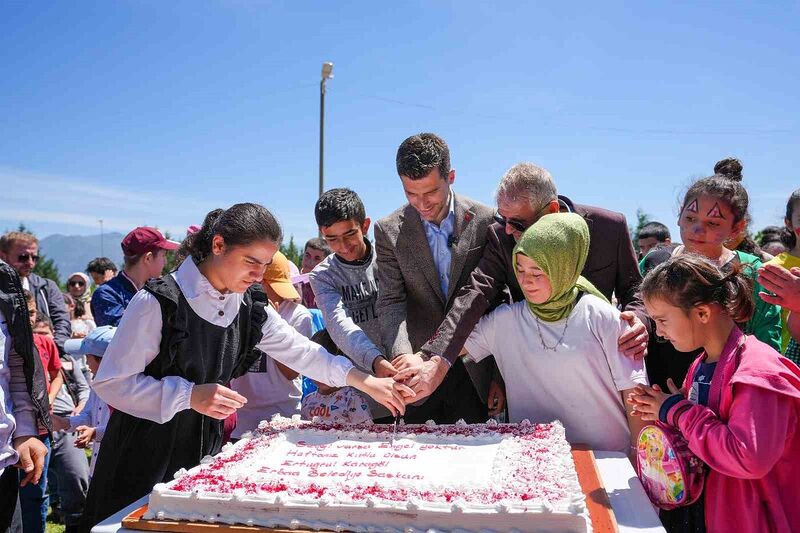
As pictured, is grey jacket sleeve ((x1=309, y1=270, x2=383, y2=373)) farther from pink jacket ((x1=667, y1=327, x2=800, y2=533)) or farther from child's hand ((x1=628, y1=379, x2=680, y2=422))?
pink jacket ((x1=667, y1=327, x2=800, y2=533))

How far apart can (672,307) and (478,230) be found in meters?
1.33

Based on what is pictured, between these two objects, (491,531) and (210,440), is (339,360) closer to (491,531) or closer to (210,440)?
(210,440)

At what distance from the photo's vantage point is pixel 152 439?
2.72 m

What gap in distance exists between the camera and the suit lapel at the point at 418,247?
138 inches

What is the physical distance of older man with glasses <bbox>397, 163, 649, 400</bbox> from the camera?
311 centimetres

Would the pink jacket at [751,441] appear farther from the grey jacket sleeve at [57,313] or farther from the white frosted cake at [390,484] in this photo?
the grey jacket sleeve at [57,313]

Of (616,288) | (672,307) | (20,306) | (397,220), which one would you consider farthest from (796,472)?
(20,306)

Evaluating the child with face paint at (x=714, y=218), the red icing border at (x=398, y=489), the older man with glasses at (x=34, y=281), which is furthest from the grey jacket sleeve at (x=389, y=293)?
the older man with glasses at (x=34, y=281)

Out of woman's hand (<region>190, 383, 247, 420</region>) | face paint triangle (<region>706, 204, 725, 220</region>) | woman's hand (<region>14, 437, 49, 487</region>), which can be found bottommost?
woman's hand (<region>14, 437, 49, 487</region>)

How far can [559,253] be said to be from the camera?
113 inches

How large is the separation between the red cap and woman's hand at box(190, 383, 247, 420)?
8.02ft

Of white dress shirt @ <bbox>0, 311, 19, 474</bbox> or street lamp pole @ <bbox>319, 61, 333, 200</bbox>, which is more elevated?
street lamp pole @ <bbox>319, 61, 333, 200</bbox>

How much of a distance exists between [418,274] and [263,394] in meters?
1.27

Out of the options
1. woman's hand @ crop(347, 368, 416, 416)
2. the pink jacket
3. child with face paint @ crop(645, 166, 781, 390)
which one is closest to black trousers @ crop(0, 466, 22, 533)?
woman's hand @ crop(347, 368, 416, 416)
